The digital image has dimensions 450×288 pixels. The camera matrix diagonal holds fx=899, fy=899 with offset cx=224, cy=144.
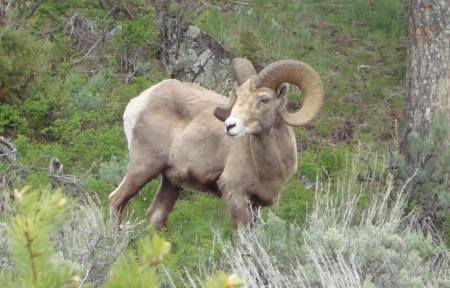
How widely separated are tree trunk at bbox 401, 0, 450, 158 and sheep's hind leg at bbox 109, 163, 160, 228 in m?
2.76

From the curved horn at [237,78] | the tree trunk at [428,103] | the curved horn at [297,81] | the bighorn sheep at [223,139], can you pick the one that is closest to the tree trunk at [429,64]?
the tree trunk at [428,103]

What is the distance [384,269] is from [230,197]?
1729 mm

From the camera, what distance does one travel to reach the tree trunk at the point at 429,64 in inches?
363

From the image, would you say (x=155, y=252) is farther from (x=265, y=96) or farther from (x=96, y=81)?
(x=96, y=81)

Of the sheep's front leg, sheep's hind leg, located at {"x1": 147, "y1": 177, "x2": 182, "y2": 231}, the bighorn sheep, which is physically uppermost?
the bighorn sheep

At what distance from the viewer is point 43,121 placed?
11.0 meters

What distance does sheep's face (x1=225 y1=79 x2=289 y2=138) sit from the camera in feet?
23.2

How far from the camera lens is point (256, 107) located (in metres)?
7.21

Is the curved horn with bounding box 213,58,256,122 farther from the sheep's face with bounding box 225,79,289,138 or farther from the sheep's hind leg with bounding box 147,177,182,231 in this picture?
the sheep's hind leg with bounding box 147,177,182,231

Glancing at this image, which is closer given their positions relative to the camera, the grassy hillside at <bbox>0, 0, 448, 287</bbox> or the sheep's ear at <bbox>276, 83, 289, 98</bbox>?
the sheep's ear at <bbox>276, 83, 289, 98</bbox>

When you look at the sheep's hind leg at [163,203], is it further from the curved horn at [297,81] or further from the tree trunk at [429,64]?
the tree trunk at [429,64]

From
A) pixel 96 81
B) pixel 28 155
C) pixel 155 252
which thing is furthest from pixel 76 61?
pixel 155 252

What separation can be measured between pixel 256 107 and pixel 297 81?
0.48 metres

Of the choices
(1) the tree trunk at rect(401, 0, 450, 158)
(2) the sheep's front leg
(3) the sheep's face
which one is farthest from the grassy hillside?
(3) the sheep's face
